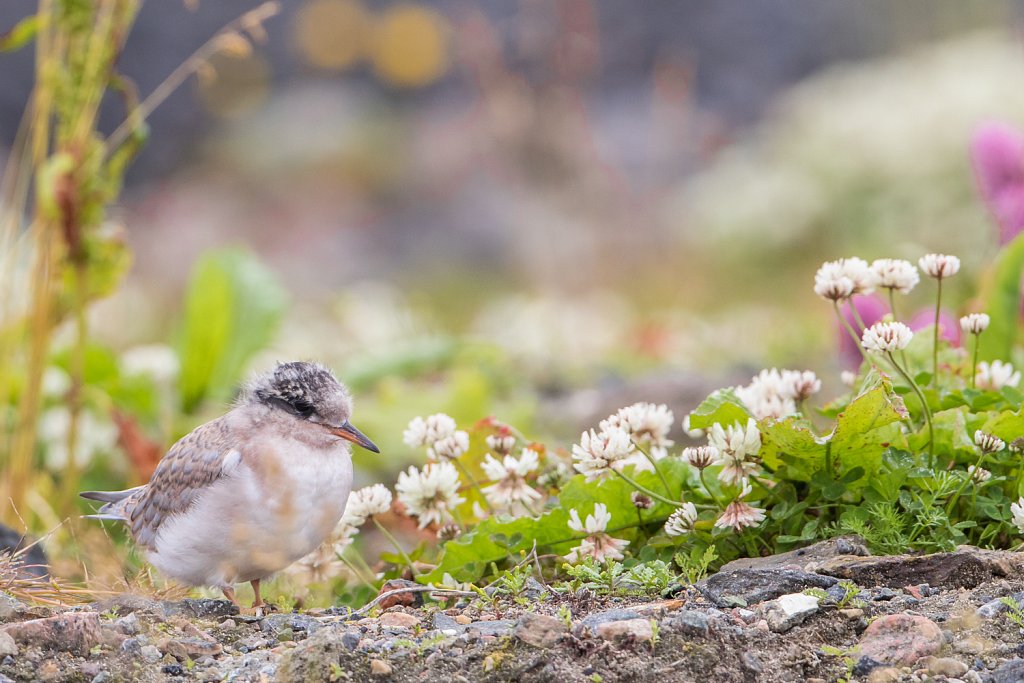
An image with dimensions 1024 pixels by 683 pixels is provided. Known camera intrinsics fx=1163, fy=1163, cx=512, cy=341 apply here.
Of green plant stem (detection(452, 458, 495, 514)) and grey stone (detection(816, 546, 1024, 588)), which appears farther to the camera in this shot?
green plant stem (detection(452, 458, 495, 514))

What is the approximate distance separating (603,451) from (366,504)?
0.73m

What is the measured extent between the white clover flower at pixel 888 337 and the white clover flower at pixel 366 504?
1.29m

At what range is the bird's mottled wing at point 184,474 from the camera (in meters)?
2.84

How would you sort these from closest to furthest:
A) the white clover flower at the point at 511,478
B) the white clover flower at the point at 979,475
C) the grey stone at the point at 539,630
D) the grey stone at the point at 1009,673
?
the grey stone at the point at 1009,673 → the grey stone at the point at 539,630 → the white clover flower at the point at 979,475 → the white clover flower at the point at 511,478

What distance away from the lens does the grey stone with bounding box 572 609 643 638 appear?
2379 millimetres

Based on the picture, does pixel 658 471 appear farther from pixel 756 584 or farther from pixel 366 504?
pixel 366 504

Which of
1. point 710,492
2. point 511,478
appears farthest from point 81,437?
point 710,492

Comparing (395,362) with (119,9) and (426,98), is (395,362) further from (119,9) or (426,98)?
(426,98)

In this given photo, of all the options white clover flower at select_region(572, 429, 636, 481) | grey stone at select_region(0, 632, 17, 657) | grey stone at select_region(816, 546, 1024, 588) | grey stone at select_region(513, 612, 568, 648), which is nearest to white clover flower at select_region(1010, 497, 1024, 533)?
grey stone at select_region(816, 546, 1024, 588)

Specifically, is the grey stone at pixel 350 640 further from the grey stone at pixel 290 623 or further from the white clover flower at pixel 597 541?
the white clover flower at pixel 597 541

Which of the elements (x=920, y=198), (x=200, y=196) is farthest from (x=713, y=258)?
(x=200, y=196)

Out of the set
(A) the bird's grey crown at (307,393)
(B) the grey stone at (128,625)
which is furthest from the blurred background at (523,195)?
(B) the grey stone at (128,625)

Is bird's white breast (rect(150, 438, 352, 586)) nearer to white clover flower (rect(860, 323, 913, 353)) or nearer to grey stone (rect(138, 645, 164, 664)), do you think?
grey stone (rect(138, 645, 164, 664))

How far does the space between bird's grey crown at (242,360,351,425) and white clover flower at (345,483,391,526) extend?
258 mm
